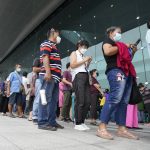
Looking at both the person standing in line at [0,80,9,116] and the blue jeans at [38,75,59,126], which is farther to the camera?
the person standing in line at [0,80,9,116]

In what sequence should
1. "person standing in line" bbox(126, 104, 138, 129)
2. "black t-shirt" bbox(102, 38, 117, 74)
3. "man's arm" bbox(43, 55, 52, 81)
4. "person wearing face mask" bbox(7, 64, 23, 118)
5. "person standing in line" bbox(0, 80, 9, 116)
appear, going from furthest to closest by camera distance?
"person standing in line" bbox(0, 80, 9, 116), "person wearing face mask" bbox(7, 64, 23, 118), "person standing in line" bbox(126, 104, 138, 129), "man's arm" bbox(43, 55, 52, 81), "black t-shirt" bbox(102, 38, 117, 74)

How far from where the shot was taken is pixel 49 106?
15.5ft

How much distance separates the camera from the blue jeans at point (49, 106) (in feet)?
15.5

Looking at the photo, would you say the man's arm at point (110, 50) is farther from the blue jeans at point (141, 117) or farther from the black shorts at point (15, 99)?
the black shorts at point (15, 99)

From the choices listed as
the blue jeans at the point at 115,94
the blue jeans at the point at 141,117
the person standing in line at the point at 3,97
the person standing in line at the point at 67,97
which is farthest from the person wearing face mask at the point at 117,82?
the person standing in line at the point at 3,97

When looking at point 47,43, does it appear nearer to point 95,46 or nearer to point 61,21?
point 95,46

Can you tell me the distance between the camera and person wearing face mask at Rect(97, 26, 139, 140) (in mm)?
3934

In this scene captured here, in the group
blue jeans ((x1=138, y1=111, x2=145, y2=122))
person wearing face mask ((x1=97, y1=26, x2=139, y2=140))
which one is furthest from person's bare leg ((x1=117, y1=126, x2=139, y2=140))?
blue jeans ((x1=138, y1=111, x2=145, y2=122))

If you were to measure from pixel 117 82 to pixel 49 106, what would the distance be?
127 centimetres

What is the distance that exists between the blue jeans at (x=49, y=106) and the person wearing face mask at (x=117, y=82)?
101cm

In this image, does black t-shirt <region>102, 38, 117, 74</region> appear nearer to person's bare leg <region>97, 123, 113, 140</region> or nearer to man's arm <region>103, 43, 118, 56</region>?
man's arm <region>103, 43, 118, 56</region>

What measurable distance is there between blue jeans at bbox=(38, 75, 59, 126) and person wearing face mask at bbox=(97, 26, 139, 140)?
39.8 inches

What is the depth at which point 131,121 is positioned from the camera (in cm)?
638

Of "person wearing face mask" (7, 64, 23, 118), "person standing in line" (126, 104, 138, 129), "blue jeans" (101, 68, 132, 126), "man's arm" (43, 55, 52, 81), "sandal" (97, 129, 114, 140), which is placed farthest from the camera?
"person wearing face mask" (7, 64, 23, 118)
